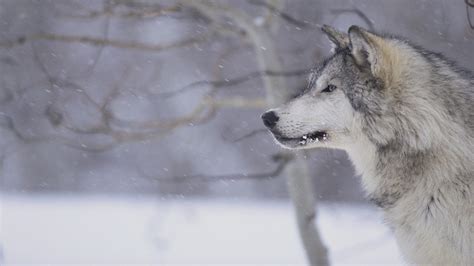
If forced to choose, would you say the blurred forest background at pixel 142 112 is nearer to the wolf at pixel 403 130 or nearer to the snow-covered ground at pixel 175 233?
the snow-covered ground at pixel 175 233

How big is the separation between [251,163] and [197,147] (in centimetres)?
121

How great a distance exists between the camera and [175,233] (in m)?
9.55

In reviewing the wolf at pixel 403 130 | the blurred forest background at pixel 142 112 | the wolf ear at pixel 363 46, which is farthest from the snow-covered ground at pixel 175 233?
the wolf ear at pixel 363 46

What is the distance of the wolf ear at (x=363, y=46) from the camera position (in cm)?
410

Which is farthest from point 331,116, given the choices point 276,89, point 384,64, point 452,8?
point 452,8

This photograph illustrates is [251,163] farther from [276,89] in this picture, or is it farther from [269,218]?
[276,89]

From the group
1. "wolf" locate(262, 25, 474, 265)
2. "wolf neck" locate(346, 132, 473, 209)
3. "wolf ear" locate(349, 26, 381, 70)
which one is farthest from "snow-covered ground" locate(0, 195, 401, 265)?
"wolf ear" locate(349, 26, 381, 70)

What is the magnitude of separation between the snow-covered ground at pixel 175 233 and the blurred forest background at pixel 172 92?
101 mm

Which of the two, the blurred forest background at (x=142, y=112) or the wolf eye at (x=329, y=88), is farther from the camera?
the blurred forest background at (x=142, y=112)

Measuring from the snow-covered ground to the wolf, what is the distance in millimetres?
2313

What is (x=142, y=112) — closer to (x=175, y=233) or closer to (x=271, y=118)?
(x=175, y=233)

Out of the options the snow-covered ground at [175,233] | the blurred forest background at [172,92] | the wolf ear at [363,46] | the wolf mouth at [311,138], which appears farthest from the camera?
the snow-covered ground at [175,233]

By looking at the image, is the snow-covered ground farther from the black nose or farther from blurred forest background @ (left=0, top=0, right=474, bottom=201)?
the black nose

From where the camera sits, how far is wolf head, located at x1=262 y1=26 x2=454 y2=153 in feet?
13.6
